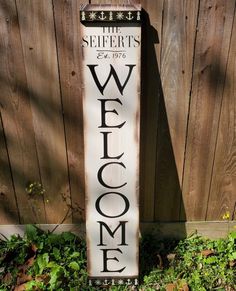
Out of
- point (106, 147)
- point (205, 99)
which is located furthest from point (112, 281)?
point (205, 99)

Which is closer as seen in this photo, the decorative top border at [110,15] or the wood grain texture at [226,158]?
the decorative top border at [110,15]

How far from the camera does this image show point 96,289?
2.65m

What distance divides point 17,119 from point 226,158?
142 cm

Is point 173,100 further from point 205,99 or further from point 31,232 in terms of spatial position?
point 31,232

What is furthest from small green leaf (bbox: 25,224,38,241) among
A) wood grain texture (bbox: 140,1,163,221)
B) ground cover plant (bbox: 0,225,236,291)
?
wood grain texture (bbox: 140,1,163,221)

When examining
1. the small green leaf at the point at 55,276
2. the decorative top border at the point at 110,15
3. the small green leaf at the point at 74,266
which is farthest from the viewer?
the small green leaf at the point at 74,266

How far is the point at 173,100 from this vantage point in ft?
8.14

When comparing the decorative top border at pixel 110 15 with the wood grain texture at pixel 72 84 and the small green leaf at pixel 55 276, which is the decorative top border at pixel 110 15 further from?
the small green leaf at pixel 55 276

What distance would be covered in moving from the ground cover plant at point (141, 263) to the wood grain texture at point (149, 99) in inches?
12.7

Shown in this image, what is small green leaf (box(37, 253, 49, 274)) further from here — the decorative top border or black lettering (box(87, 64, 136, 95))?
the decorative top border

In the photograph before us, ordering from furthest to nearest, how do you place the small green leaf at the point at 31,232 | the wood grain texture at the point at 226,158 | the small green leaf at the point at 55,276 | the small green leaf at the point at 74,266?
the small green leaf at the point at 31,232 → the small green leaf at the point at 74,266 → the small green leaf at the point at 55,276 → the wood grain texture at the point at 226,158

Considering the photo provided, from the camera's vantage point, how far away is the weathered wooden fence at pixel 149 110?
7.40ft

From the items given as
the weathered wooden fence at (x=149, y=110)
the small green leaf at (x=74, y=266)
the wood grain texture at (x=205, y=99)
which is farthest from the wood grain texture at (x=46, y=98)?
the wood grain texture at (x=205, y=99)

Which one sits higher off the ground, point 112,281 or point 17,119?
point 17,119
